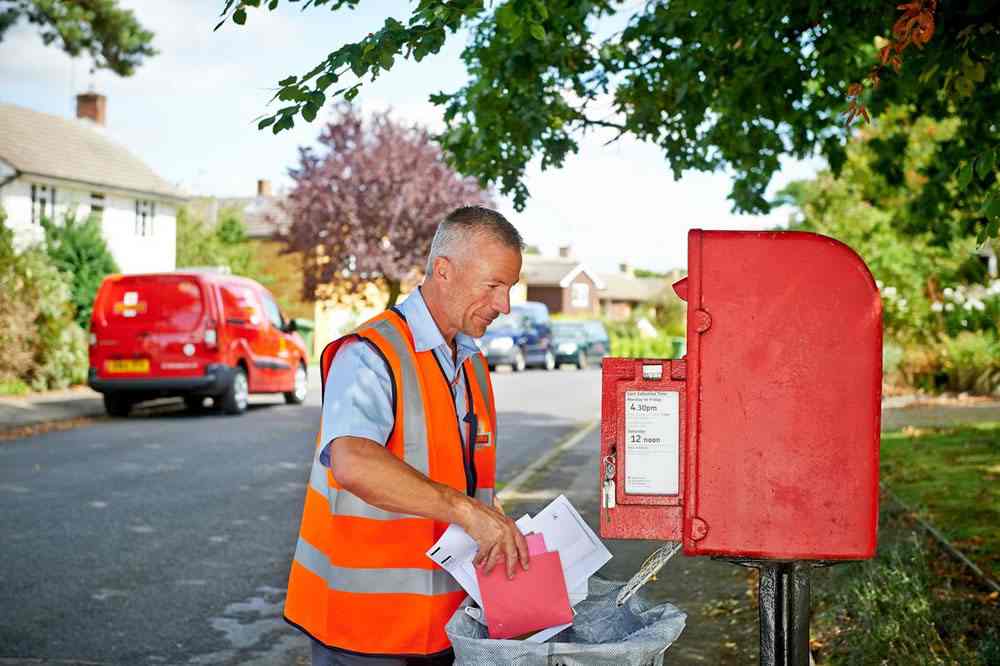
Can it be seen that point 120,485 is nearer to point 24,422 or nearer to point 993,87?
point 24,422

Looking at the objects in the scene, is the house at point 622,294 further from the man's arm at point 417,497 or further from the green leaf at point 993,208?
the man's arm at point 417,497

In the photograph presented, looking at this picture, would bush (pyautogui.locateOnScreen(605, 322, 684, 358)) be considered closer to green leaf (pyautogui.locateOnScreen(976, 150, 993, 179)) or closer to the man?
green leaf (pyautogui.locateOnScreen(976, 150, 993, 179))

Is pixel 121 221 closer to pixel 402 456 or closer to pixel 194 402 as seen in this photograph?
pixel 194 402

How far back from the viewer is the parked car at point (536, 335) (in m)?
34.6

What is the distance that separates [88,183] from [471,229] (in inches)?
1347

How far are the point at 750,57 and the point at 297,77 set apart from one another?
421cm

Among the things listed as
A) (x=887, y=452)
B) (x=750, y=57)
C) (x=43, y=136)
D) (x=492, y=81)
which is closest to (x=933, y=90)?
(x=750, y=57)

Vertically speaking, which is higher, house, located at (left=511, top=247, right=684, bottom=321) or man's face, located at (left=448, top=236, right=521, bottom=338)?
house, located at (left=511, top=247, right=684, bottom=321)

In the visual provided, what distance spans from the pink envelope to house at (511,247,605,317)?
77.7 metres

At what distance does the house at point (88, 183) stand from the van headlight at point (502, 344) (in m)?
10.2

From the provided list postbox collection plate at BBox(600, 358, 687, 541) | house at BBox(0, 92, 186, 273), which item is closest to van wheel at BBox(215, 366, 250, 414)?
postbox collection plate at BBox(600, 358, 687, 541)

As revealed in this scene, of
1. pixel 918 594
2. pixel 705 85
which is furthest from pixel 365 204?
pixel 918 594

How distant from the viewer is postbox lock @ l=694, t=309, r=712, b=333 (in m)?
2.51

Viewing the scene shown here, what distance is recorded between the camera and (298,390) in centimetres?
1939
